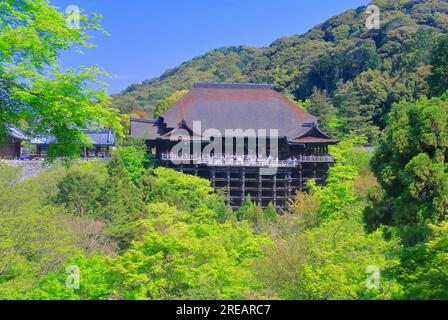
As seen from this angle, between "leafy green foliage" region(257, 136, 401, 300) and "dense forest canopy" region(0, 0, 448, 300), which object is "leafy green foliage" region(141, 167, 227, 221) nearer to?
"dense forest canopy" region(0, 0, 448, 300)

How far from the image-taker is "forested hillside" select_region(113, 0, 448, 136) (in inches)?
1608

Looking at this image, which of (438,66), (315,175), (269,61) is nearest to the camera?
(438,66)

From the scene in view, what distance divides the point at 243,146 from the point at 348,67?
27.2 metres

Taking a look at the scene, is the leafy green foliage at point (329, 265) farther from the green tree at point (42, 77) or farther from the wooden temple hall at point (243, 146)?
the wooden temple hall at point (243, 146)

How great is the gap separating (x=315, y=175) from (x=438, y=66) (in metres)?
14.4

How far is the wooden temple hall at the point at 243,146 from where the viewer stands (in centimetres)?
2944

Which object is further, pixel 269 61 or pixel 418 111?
pixel 269 61

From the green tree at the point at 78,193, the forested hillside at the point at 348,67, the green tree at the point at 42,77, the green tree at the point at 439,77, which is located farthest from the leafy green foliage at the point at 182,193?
the forested hillside at the point at 348,67

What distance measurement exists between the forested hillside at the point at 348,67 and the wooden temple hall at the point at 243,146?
9.15 metres

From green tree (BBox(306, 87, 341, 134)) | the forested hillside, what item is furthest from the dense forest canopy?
the forested hillside

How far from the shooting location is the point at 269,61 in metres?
74.1

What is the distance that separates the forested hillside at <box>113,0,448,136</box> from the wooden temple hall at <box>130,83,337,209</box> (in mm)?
9151
